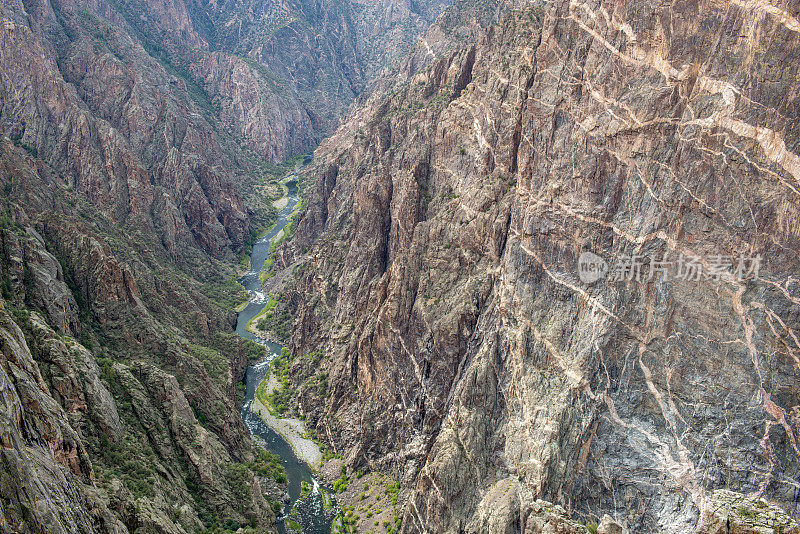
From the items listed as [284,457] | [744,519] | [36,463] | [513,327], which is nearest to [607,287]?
[513,327]

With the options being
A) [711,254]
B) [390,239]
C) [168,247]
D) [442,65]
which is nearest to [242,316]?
[168,247]

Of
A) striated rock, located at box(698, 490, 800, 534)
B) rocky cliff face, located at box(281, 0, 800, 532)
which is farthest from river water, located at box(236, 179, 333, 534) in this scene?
striated rock, located at box(698, 490, 800, 534)

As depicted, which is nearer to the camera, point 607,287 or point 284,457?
point 607,287

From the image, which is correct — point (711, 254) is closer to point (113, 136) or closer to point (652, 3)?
point (652, 3)

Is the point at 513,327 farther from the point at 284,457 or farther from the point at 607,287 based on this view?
the point at 284,457

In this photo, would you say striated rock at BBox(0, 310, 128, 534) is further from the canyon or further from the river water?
the river water

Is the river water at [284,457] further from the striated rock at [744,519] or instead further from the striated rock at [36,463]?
the striated rock at [744,519]

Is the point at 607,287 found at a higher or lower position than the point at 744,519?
lower
